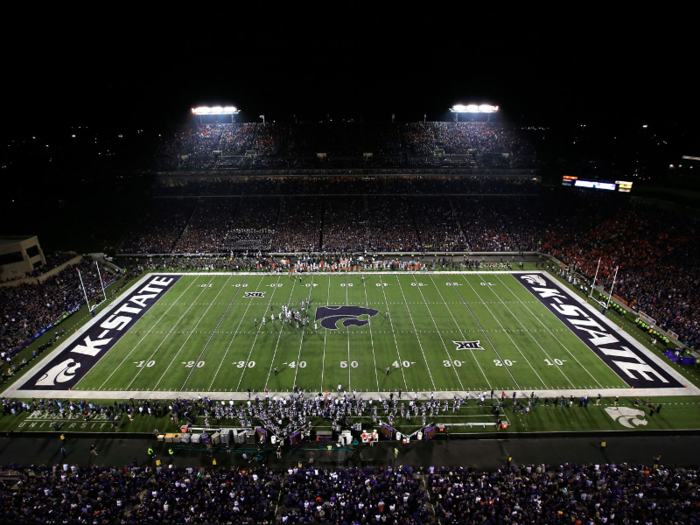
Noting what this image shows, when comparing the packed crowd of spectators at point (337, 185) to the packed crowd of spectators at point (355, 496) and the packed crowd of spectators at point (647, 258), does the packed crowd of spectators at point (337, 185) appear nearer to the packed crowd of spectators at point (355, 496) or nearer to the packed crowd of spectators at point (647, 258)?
the packed crowd of spectators at point (647, 258)

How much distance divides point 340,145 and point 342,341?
44952 millimetres

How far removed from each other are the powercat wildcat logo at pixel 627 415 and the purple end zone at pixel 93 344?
30356 millimetres

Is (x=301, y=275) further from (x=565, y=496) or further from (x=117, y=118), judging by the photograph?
(x=117, y=118)

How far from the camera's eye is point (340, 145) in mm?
64375

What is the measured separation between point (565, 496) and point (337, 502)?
321 inches

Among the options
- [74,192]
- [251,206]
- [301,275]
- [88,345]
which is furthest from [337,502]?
[74,192]

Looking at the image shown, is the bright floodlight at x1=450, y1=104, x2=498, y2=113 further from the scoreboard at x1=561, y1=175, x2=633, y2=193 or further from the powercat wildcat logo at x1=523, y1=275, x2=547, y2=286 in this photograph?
the powercat wildcat logo at x1=523, y1=275, x2=547, y2=286

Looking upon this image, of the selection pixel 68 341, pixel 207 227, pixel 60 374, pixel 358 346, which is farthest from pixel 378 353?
pixel 207 227

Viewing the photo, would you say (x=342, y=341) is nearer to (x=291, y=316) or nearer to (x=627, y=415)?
(x=291, y=316)

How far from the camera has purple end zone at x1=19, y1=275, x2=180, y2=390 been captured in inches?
920

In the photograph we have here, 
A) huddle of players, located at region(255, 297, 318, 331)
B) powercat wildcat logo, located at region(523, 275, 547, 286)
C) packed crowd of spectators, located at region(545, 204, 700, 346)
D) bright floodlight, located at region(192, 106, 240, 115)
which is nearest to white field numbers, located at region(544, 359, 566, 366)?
packed crowd of spectators, located at region(545, 204, 700, 346)

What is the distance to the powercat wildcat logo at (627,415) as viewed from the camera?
1948 centimetres

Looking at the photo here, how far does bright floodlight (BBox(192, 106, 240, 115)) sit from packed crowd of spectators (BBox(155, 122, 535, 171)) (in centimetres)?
219

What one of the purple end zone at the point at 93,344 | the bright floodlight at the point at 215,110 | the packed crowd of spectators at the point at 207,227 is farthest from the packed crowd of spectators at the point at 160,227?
the bright floodlight at the point at 215,110
